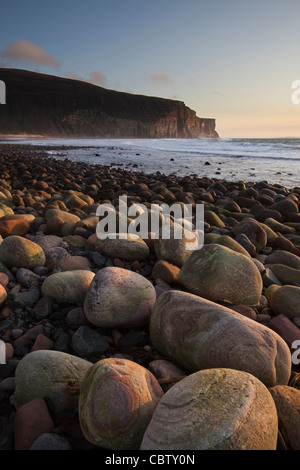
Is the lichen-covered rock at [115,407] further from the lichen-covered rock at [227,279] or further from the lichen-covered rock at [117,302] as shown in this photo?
the lichen-covered rock at [227,279]

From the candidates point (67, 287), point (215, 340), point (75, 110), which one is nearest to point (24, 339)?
point (67, 287)

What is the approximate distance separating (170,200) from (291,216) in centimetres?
250

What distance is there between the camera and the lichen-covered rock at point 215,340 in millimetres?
1578

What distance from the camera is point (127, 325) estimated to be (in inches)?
86.7

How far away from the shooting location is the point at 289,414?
1375 millimetres

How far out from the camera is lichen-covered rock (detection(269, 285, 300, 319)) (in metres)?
2.45

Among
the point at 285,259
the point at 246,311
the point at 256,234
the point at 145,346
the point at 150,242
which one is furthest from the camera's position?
the point at 256,234

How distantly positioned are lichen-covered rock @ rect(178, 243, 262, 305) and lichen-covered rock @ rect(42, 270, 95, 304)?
93 centimetres

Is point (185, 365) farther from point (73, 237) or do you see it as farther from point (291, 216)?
point (291, 216)

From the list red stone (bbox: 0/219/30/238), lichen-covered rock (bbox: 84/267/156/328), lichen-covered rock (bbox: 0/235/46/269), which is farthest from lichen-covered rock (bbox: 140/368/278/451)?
red stone (bbox: 0/219/30/238)

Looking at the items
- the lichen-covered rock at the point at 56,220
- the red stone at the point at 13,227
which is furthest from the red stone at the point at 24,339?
the lichen-covered rock at the point at 56,220

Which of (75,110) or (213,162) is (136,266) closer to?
(213,162)

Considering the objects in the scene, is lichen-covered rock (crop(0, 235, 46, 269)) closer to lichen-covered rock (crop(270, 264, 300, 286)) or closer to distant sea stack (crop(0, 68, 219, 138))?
lichen-covered rock (crop(270, 264, 300, 286))

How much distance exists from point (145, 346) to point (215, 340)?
62 cm
